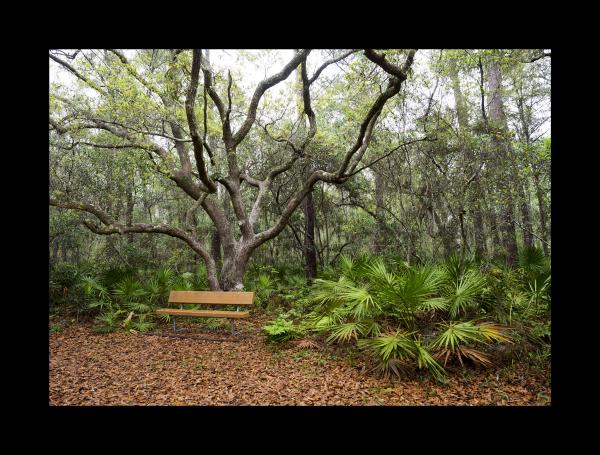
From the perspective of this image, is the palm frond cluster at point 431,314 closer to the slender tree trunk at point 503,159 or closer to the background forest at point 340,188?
the background forest at point 340,188

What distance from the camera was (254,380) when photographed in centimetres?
489

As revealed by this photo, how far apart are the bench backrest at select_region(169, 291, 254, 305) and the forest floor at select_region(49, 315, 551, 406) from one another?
1.06 m

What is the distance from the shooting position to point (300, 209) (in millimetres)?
13148

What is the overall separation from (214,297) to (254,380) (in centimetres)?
287

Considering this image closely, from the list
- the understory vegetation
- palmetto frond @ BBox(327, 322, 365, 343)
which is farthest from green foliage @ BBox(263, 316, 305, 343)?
palmetto frond @ BBox(327, 322, 365, 343)

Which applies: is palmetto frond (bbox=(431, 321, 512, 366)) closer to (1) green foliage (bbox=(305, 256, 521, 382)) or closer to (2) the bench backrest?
(1) green foliage (bbox=(305, 256, 521, 382))

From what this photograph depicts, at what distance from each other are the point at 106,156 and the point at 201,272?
15.0 feet

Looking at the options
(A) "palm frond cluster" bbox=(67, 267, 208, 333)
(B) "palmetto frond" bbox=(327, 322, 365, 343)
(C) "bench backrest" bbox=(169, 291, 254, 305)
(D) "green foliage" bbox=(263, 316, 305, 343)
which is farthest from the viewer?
(A) "palm frond cluster" bbox=(67, 267, 208, 333)

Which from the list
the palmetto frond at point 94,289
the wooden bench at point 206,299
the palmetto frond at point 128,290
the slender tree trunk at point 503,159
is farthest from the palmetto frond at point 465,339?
the palmetto frond at point 94,289

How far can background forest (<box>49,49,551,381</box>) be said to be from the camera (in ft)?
18.0

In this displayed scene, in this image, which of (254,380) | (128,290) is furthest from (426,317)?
(128,290)

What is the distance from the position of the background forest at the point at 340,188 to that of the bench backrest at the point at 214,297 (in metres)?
0.81
